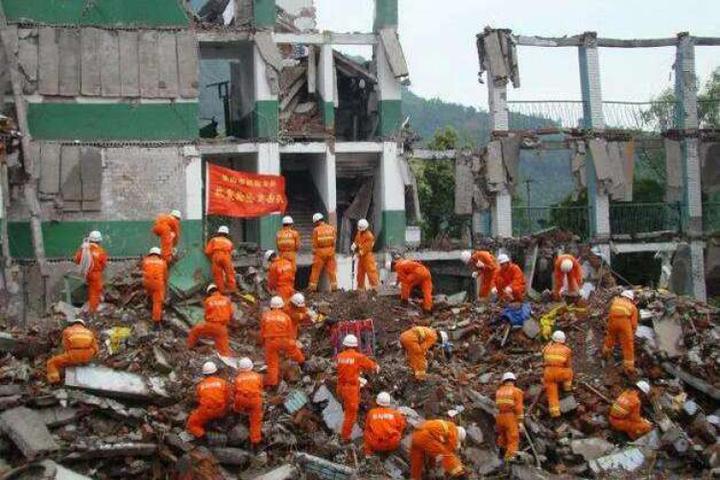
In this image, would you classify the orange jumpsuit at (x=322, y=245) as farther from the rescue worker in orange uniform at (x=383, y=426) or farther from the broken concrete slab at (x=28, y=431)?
the broken concrete slab at (x=28, y=431)

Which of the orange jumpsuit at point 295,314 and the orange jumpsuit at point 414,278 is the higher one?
the orange jumpsuit at point 414,278

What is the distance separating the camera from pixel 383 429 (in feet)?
48.9

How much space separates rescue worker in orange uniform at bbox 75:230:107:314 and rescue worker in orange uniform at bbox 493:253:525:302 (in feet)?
26.3

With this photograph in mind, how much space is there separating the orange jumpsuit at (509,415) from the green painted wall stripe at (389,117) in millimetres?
14896

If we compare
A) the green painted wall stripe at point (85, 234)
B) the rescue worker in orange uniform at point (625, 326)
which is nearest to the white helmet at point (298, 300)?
the rescue worker in orange uniform at point (625, 326)

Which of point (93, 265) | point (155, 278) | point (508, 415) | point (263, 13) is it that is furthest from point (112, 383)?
point (263, 13)

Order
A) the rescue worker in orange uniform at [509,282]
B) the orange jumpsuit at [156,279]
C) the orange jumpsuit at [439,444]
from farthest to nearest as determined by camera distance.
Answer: the rescue worker in orange uniform at [509,282]
the orange jumpsuit at [156,279]
the orange jumpsuit at [439,444]

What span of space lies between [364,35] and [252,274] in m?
9.55

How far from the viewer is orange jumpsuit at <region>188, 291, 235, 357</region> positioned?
17.9 meters

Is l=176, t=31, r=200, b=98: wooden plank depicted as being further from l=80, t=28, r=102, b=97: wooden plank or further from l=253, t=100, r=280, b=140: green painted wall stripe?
l=80, t=28, r=102, b=97: wooden plank

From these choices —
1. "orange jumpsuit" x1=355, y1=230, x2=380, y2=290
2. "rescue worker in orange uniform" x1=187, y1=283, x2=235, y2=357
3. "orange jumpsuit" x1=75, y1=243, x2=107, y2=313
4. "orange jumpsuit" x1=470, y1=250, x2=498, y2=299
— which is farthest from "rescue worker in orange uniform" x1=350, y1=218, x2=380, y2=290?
"orange jumpsuit" x1=75, y1=243, x2=107, y2=313

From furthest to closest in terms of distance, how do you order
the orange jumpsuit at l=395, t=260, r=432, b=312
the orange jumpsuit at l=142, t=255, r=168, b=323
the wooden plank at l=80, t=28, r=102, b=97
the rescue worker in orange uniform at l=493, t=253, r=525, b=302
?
the wooden plank at l=80, t=28, r=102, b=97
the orange jumpsuit at l=395, t=260, r=432, b=312
the rescue worker in orange uniform at l=493, t=253, r=525, b=302
the orange jumpsuit at l=142, t=255, r=168, b=323

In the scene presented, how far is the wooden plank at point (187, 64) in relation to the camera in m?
27.4

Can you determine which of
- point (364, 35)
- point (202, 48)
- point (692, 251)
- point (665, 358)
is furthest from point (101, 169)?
point (692, 251)
